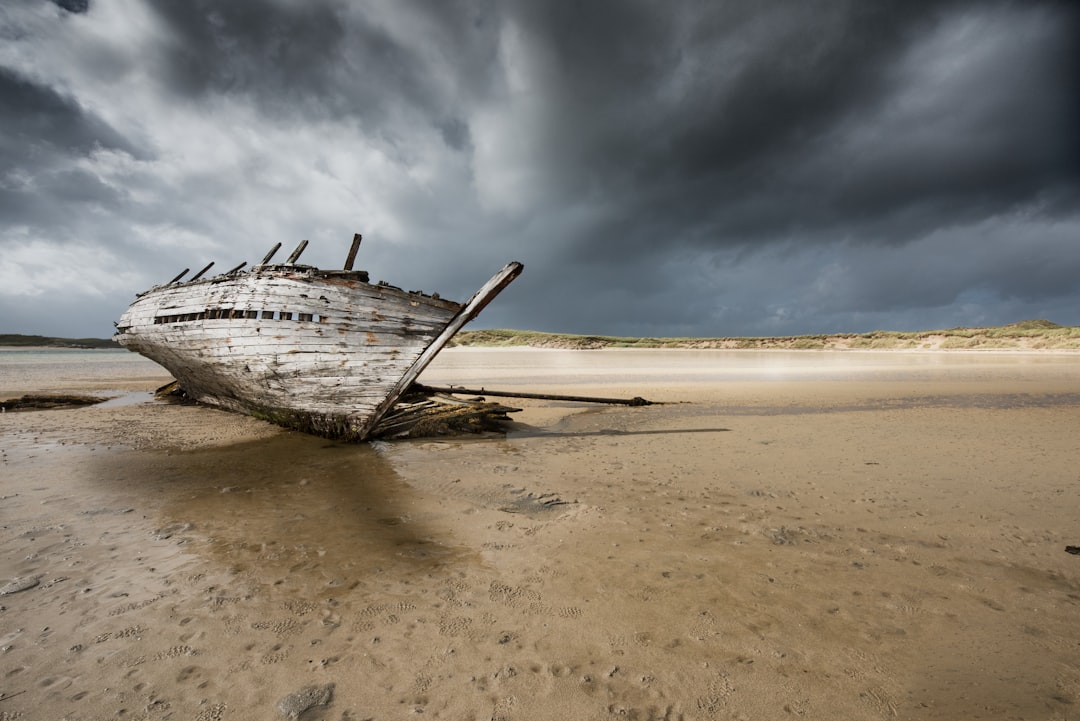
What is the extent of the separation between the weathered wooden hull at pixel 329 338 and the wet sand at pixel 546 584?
4.88 ft

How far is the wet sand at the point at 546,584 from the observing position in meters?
2.28

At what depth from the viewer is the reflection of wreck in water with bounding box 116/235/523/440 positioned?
8.34m

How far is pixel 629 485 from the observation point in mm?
5930

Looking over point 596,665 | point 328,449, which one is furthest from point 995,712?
point 328,449

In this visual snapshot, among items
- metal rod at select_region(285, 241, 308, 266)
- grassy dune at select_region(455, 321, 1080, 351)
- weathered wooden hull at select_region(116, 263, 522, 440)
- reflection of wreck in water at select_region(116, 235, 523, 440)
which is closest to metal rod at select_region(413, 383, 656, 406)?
reflection of wreck in water at select_region(116, 235, 523, 440)

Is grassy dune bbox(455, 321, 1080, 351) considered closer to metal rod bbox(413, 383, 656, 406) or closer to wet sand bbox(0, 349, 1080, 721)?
metal rod bbox(413, 383, 656, 406)

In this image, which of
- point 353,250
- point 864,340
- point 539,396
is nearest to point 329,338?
point 353,250

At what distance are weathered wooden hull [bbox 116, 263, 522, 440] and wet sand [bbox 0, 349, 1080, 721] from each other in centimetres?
149

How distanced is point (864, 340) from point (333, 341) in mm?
57957

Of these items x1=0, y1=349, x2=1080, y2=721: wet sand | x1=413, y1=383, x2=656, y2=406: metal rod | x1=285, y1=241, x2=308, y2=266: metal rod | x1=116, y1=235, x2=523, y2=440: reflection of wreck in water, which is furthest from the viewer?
x1=413, y1=383, x2=656, y2=406: metal rod

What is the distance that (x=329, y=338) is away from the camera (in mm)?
8430

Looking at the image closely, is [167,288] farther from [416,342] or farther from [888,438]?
[888,438]

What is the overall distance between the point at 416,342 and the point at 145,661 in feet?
20.2

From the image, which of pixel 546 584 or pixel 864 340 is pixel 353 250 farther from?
pixel 864 340
